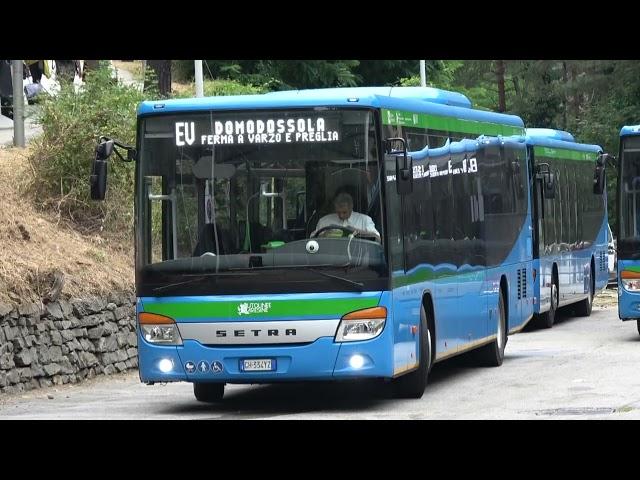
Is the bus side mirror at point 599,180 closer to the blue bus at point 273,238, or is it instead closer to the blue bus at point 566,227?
the blue bus at point 566,227

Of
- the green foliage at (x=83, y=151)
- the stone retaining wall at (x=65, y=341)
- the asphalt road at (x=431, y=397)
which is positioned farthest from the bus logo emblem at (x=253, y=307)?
the green foliage at (x=83, y=151)

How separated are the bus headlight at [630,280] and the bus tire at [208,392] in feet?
27.6

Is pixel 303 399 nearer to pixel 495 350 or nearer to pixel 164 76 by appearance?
pixel 495 350

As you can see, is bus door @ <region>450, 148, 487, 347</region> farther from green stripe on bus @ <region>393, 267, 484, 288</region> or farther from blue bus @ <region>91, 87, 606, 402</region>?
blue bus @ <region>91, 87, 606, 402</region>

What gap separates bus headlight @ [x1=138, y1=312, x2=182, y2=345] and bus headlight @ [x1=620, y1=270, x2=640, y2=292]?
390 inches

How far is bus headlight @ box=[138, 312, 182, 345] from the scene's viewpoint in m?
14.9

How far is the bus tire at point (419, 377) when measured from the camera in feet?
52.4

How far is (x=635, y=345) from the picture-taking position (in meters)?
22.6

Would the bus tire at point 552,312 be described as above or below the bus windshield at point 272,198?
below

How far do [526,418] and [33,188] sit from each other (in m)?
11.6

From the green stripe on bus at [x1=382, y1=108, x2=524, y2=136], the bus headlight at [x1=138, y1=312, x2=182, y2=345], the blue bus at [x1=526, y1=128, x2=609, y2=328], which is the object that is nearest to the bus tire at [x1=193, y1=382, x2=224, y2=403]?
the bus headlight at [x1=138, y1=312, x2=182, y2=345]

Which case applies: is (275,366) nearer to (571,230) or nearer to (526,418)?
(526,418)
